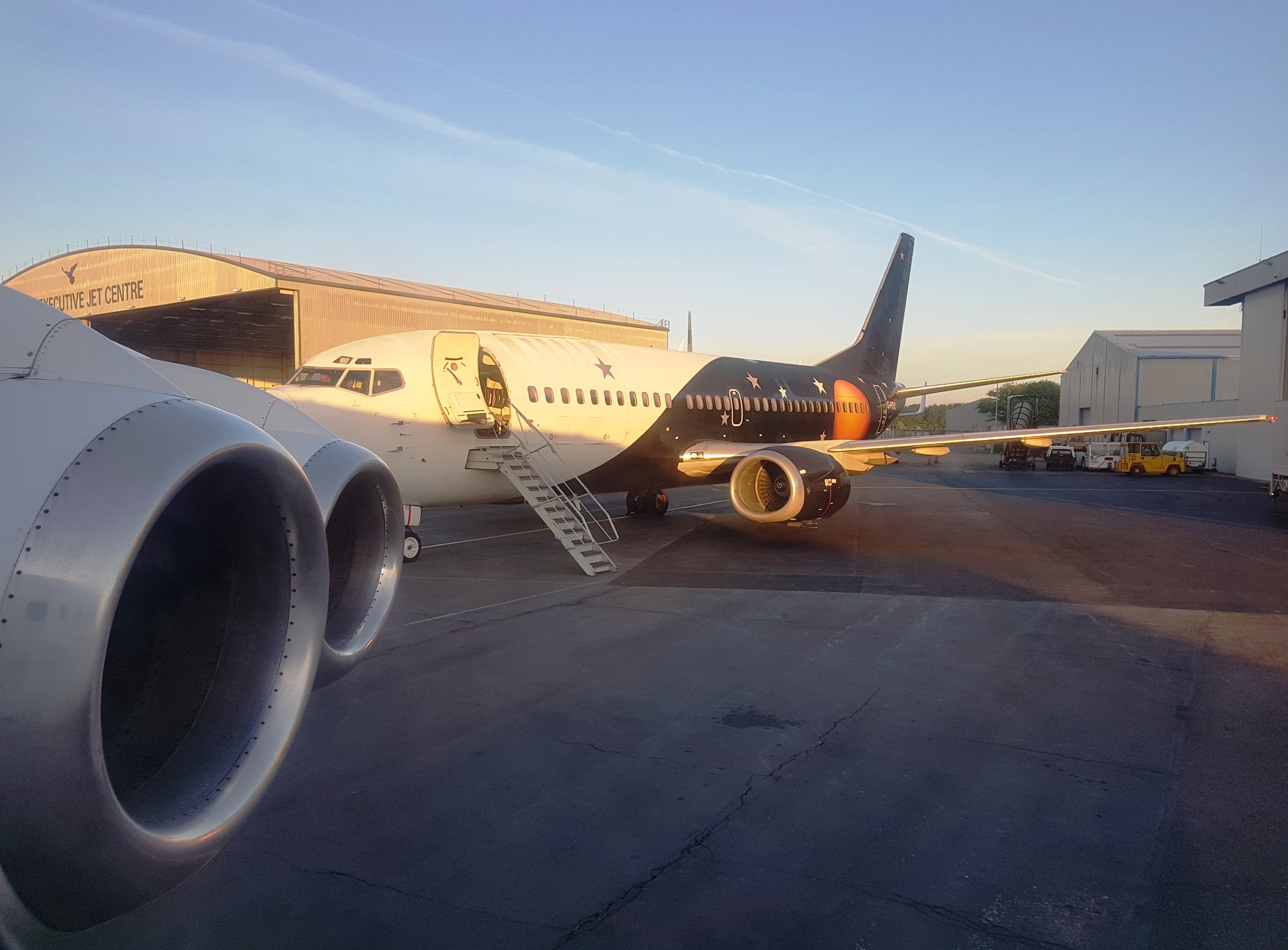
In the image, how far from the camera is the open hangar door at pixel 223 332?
25.3 m

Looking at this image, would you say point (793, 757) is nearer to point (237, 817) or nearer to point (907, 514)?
point (237, 817)

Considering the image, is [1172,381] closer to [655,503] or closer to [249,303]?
[655,503]

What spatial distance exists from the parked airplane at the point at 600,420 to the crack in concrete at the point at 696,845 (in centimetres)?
827

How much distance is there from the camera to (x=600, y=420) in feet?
48.5

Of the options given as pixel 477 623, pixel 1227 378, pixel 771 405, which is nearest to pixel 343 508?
pixel 477 623

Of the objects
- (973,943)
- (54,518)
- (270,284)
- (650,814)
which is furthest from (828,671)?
(270,284)

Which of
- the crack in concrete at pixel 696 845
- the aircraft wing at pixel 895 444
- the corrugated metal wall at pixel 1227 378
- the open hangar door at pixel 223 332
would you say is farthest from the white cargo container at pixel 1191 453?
the crack in concrete at pixel 696 845

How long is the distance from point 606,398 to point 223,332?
23600 millimetres

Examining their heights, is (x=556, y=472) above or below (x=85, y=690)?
below

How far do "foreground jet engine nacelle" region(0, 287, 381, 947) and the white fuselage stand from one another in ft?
25.8

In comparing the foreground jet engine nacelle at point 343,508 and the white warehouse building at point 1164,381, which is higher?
the white warehouse building at point 1164,381

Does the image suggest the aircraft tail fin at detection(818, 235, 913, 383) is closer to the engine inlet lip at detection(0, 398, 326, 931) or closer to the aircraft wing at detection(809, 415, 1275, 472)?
the aircraft wing at detection(809, 415, 1275, 472)

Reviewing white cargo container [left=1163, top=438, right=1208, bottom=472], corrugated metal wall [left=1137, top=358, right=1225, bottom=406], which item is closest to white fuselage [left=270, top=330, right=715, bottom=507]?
white cargo container [left=1163, top=438, right=1208, bottom=472]

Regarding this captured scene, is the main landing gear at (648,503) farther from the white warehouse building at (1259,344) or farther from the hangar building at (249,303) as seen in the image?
the white warehouse building at (1259,344)
